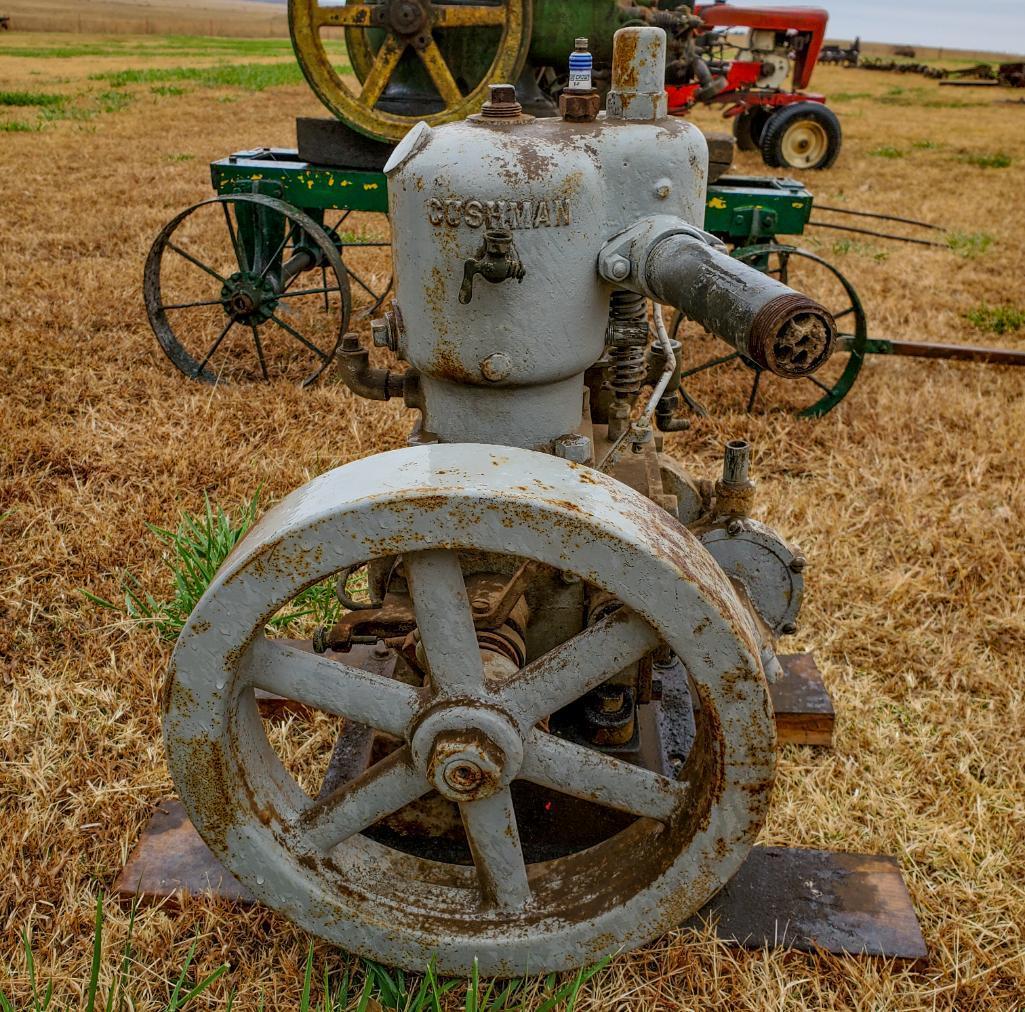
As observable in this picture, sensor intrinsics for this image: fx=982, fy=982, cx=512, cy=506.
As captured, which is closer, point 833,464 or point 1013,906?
point 1013,906

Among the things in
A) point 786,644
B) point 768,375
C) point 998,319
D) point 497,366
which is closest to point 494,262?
point 497,366

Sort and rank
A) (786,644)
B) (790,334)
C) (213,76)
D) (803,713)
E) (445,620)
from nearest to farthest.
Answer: (790,334) → (445,620) → (803,713) → (786,644) → (213,76)

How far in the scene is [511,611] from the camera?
1.79 m

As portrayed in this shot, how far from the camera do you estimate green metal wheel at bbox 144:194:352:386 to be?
427 cm

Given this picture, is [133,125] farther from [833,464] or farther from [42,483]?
[833,464]

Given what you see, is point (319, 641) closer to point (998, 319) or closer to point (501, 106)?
point (501, 106)

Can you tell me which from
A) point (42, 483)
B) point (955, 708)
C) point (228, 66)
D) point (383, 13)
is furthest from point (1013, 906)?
point (228, 66)

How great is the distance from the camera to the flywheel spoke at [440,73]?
3857 mm

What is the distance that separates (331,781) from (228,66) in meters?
23.6

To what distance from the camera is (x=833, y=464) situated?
381 cm

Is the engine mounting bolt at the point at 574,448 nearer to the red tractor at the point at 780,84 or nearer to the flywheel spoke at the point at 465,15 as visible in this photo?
the flywheel spoke at the point at 465,15

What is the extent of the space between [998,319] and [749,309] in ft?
15.7

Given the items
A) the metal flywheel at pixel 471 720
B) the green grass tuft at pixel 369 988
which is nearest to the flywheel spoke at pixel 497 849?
the metal flywheel at pixel 471 720

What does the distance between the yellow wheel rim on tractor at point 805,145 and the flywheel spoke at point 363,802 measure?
1016 centimetres
